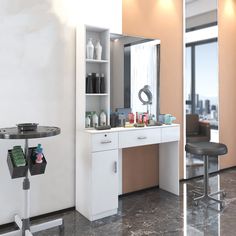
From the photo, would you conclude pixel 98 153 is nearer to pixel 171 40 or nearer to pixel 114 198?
pixel 114 198

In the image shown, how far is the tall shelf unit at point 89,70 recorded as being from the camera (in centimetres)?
287

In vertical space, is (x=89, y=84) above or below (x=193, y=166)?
above

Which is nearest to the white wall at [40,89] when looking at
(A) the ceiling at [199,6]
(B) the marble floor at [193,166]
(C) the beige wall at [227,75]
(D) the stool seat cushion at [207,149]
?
(D) the stool seat cushion at [207,149]

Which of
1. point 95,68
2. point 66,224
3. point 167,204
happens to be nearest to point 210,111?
point 167,204

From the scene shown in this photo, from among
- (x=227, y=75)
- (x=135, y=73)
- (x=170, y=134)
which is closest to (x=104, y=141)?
(x=170, y=134)

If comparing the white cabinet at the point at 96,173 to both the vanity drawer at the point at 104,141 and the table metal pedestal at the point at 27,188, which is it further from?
the table metal pedestal at the point at 27,188

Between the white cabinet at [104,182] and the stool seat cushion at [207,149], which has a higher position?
the stool seat cushion at [207,149]

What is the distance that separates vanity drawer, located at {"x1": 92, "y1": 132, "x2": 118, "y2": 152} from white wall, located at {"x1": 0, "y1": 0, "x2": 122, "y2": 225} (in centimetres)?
38

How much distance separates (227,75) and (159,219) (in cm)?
288

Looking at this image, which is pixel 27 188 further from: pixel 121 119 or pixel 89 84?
pixel 121 119

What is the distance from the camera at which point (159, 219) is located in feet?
9.21

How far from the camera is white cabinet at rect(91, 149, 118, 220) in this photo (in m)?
2.76

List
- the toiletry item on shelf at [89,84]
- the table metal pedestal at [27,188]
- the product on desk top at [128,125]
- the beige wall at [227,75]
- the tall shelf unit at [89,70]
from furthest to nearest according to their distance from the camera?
1. the beige wall at [227,75]
2. the product on desk top at [128,125]
3. the toiletry item on shelf at [89,84]
4. the tall shelf unit at [89,70]
5. the table metal pedestal at [27,188]

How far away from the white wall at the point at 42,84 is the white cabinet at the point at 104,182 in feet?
1.25
